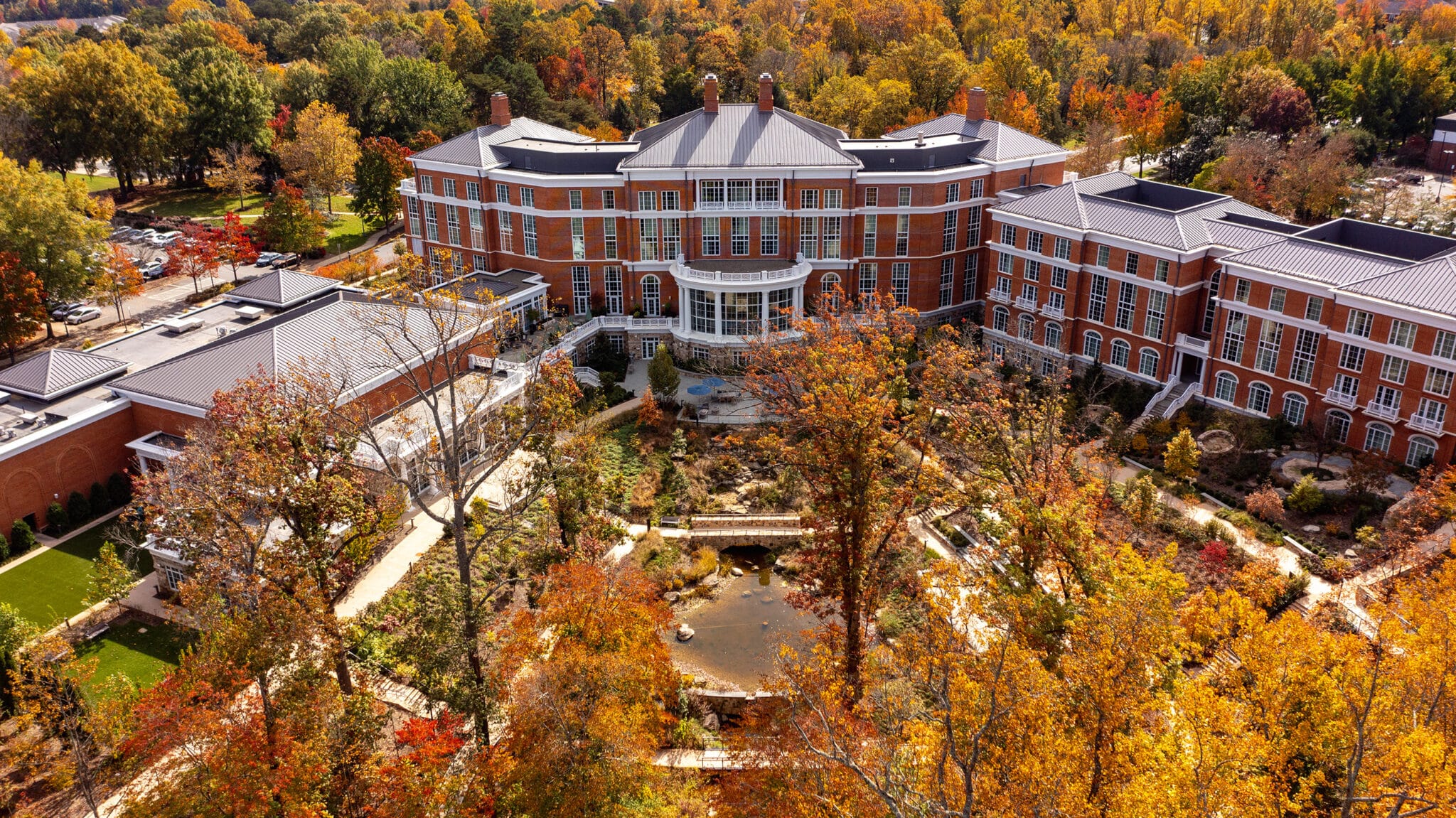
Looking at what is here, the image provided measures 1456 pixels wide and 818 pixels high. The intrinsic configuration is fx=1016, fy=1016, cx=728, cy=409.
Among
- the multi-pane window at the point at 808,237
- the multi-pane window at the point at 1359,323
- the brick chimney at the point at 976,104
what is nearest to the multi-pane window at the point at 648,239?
the multi-pane window at the point at 808,237

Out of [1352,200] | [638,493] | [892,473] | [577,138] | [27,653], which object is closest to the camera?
[27,653]

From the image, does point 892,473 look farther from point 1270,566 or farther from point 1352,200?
point 1352,200

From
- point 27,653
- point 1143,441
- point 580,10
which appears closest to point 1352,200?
point 1143,441

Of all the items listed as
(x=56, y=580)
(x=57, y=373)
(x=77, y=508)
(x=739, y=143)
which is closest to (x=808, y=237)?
(x=739, y=143)

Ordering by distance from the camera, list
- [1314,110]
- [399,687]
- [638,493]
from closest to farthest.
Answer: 1. [399,687]
2. [638,493]
3. [1314,110]

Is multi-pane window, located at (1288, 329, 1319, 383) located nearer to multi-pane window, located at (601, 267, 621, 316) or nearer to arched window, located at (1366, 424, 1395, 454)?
arched window, located at (1366, 424, 1395, 454)

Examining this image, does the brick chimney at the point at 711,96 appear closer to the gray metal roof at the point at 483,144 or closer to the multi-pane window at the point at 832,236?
the gray metal roof at the point at 483,144

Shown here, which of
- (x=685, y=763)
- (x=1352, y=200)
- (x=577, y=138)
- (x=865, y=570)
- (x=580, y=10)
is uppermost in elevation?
(x=580, y=10)

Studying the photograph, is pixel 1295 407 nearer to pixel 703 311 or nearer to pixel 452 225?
pixel 703 311
